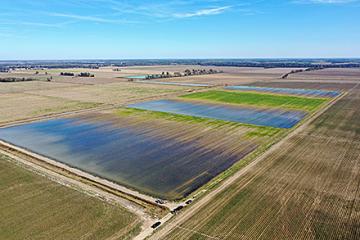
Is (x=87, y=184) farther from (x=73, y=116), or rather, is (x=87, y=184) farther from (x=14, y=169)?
(x=73, y=116)

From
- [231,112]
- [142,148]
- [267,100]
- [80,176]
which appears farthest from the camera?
[267,100]

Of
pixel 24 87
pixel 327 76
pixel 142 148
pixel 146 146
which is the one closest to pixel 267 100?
pixel 146 146

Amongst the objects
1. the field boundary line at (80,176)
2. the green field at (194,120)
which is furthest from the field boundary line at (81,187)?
the green field at (194,120)

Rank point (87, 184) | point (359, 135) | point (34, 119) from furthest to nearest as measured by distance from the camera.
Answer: point (34, 119)
point (359, 135)
point (87, 184)

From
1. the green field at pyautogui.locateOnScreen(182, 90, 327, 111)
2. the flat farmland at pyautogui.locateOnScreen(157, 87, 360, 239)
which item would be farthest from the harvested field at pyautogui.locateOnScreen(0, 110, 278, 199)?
the green field at pyautogui.locateOnScreen(182, 90, 327, 111)

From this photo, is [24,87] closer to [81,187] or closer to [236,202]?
[81,187]

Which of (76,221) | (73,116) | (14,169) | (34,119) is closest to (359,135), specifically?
(76,221)
